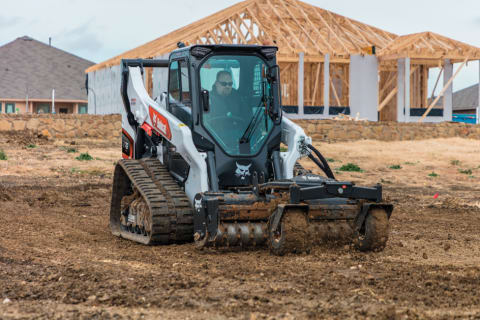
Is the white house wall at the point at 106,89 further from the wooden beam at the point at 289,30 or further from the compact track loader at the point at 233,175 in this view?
the compact track loader at the point at 233,175

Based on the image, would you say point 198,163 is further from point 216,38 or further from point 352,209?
point 216,38

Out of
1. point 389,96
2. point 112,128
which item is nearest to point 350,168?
point 389,96

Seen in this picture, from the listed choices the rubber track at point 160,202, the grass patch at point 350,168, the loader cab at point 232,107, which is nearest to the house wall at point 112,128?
the grass patch at point 350,168

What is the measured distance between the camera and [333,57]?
35.5 m

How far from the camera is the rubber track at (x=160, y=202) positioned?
30.6 ft

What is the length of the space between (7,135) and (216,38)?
36.9 feet

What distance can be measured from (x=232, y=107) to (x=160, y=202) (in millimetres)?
1656

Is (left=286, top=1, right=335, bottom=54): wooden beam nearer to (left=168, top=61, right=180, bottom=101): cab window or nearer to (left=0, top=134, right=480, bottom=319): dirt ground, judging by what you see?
(left=0, top=134, right=480, bottom=319): dirt ground

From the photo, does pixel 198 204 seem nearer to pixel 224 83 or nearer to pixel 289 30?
pixel 224 83

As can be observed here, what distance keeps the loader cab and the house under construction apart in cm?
2371

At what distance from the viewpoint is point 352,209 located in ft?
28.8

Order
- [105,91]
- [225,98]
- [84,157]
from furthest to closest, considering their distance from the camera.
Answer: [105,91]
[84,157]
[225,98]

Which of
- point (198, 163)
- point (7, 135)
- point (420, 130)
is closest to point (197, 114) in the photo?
point (198, 163)

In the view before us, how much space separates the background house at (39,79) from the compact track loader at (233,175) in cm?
4192
